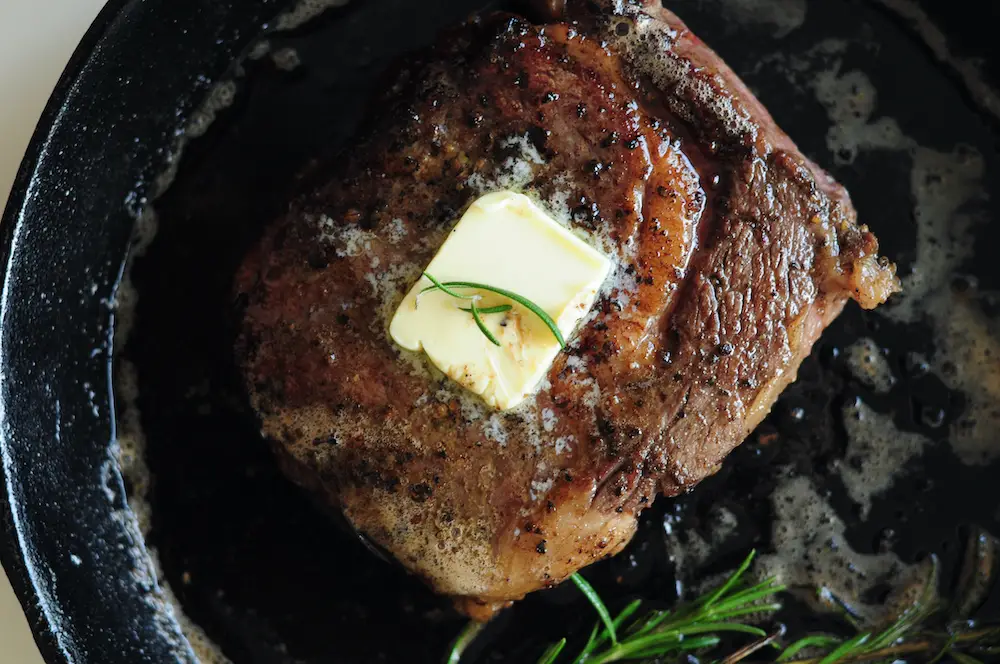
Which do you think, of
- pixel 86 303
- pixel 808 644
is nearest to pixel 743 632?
pixel 808 644

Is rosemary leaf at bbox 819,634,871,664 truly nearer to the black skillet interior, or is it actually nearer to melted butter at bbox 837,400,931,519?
the black skillet interior

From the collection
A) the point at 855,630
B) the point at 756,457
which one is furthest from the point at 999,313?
the point at 855,630

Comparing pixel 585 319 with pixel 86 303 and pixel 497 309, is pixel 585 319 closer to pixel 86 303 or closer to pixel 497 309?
pixel 497 309

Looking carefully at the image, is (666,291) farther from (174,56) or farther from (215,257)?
(174,56)

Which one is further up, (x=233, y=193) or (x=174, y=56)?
(x=174, y=56)

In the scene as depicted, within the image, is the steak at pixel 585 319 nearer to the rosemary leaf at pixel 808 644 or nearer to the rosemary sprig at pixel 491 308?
the rosemary sprig at pixel 491 308

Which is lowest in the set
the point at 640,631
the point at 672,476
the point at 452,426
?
the point at 640,631
